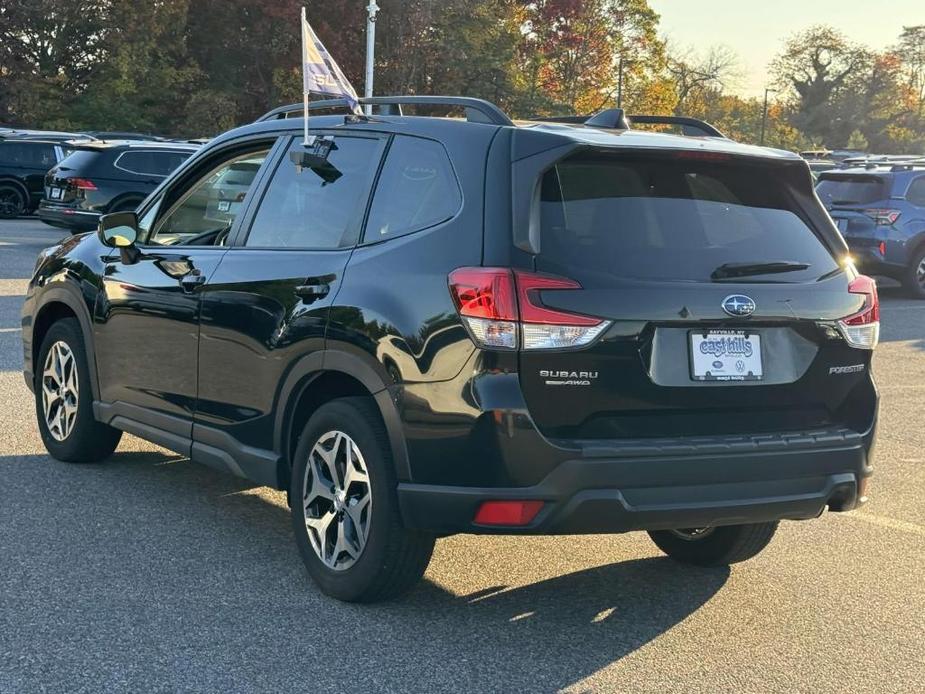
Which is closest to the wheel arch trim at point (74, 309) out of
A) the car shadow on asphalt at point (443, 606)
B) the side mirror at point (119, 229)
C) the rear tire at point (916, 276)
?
the side mirror at point (119, 229)

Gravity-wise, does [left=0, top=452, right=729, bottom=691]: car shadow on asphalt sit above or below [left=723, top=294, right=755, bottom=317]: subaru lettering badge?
below

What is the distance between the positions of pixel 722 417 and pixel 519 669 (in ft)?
3.46

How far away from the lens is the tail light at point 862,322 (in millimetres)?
4418

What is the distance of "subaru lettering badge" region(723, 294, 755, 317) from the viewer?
410 centimetres

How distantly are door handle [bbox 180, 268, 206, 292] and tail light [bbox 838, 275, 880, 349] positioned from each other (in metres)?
2.63

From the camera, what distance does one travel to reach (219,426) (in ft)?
17.1

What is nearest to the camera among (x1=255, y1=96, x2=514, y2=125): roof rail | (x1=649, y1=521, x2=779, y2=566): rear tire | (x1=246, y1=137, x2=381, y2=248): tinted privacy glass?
(x1=255, y1=96, x2=514, y2=125): roof rail

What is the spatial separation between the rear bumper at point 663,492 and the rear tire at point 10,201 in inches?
906

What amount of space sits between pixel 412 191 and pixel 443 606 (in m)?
1.50

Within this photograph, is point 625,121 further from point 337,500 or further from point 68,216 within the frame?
point 68,216

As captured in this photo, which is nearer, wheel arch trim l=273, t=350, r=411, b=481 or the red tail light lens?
the red tail light lens

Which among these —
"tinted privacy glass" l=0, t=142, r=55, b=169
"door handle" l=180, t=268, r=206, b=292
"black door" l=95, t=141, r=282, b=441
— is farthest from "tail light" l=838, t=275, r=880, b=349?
"tinted privacy glass" l=0, t=142, r=55, b=169

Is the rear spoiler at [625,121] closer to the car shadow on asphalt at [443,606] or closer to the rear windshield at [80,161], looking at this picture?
the car shadow on asphalt at [443,606]

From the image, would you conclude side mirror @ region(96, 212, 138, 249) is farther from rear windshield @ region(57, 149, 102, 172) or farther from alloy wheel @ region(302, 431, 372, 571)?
rear windshield @ region(57, 149, 102, 172)
